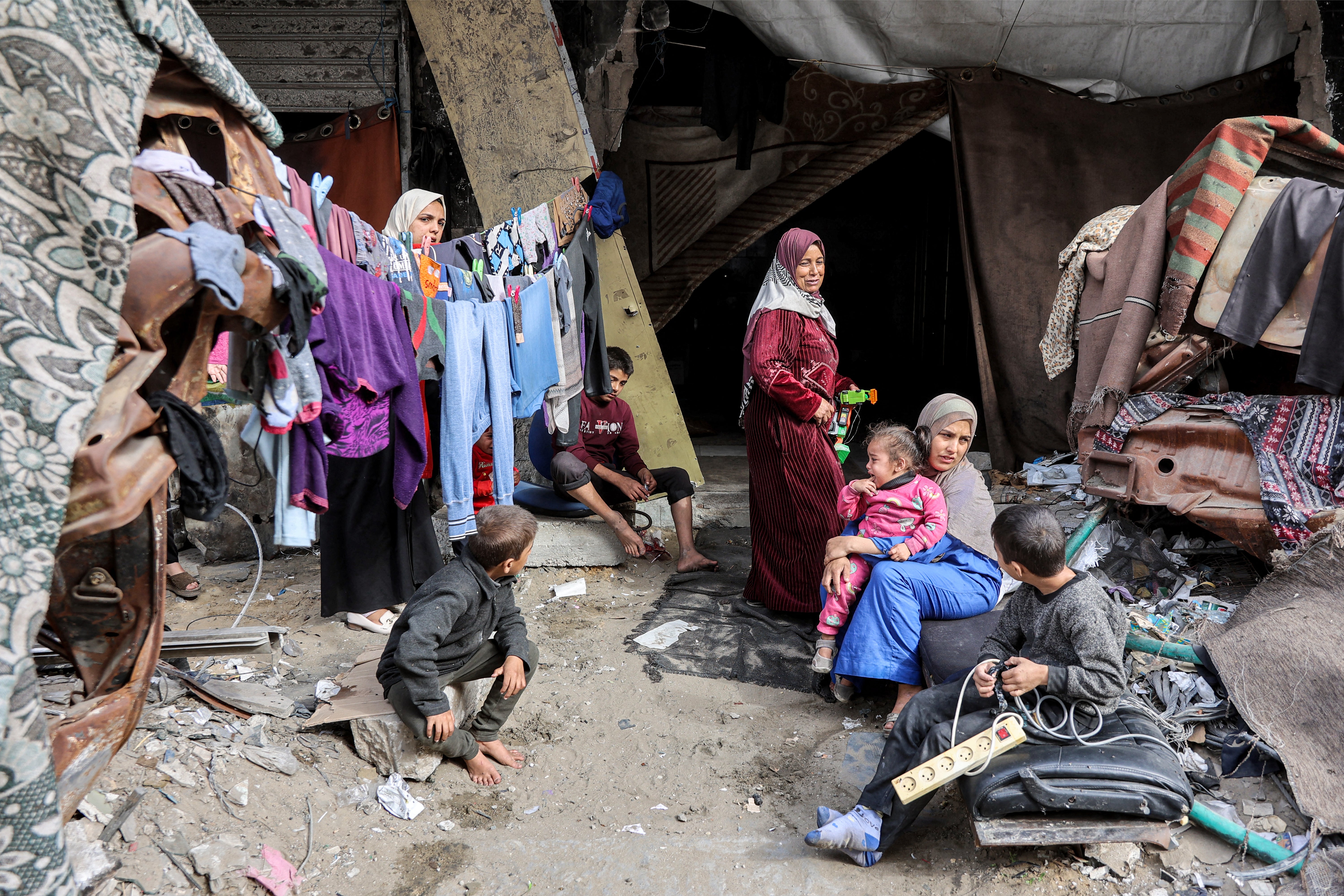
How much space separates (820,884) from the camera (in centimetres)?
227

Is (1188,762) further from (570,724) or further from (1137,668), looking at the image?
(570,724)

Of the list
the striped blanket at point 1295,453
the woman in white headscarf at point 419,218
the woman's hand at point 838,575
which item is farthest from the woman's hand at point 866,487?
the woman in white headscarf at point 419,218

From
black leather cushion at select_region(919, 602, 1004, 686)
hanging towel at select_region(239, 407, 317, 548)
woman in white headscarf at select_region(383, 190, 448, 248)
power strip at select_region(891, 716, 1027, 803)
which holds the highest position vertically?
woman in white headscarf at select_region(383, 190, 448, 248)

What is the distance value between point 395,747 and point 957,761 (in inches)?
63.4

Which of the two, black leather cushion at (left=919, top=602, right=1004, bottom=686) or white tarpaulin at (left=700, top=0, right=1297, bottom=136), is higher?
white tarpaulin at (left=700, top=0, right=1297, bottom=136)

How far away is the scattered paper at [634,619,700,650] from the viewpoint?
3.79 metres

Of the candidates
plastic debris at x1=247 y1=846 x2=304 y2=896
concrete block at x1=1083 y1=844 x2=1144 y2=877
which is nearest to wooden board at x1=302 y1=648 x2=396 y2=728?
plastic debris at x1=247 y1=846 x2=304 y2=896

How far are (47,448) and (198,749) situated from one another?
1.45 m

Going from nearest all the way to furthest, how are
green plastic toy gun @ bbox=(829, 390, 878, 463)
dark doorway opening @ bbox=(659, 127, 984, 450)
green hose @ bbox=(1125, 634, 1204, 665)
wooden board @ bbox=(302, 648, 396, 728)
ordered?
1. wooden board @ bbox=(302, 648, 396, 728)
2. green hose @ bbox=(1125, 634, 1204, 665)
3. green plastic toy gun @ bbox=(829, 390, 878, 463)
4. dark doorway opening @ bbox=(659, 127, 984, 450)

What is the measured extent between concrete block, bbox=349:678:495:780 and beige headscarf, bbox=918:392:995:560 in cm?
189

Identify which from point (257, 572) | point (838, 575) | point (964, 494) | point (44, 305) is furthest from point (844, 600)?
point (257, 572)

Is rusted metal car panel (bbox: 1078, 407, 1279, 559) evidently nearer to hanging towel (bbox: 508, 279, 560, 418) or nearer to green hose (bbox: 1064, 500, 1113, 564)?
green hose (bbox: 1064, 500, 1113, 564)

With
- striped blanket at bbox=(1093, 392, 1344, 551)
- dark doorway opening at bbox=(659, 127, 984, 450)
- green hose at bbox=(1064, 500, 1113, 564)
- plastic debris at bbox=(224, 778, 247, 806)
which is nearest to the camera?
plastic debris at bbox=(224, 778, 247, 806)

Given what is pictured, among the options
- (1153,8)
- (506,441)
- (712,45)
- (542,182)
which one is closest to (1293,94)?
(1153,8)
